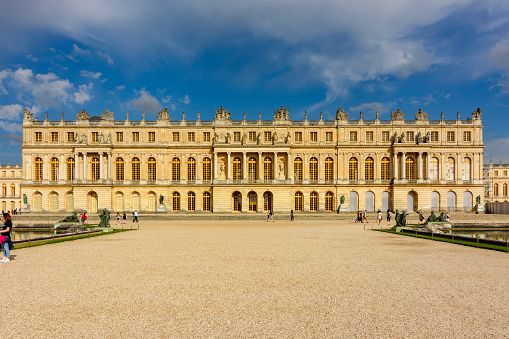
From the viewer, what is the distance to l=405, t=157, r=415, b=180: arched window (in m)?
48.2

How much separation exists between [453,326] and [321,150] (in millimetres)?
42977

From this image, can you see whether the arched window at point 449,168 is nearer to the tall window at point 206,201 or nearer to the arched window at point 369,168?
the arched window at point 369,168

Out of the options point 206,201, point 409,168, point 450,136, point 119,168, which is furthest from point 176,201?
point 450,136

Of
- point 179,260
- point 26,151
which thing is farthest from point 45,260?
point 26,151

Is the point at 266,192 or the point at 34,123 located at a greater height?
the point at 34,123

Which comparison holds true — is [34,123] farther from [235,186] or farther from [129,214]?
[235,186]

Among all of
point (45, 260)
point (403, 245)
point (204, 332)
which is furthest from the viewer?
point (403, 245)

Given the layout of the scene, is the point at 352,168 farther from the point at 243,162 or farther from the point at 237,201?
the point at 237,201

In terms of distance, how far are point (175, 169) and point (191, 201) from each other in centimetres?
575

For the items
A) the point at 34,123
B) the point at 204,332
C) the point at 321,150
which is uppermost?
the point at 34,123

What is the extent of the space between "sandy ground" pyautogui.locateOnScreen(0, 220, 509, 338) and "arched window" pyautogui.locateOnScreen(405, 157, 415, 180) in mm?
35815

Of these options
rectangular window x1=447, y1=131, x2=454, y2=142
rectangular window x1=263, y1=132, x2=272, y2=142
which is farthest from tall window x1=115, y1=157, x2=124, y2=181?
rectangular window x1=447, y1=131, x2=454, y2=142

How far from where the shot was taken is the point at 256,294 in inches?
334

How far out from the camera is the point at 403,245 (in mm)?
17203
